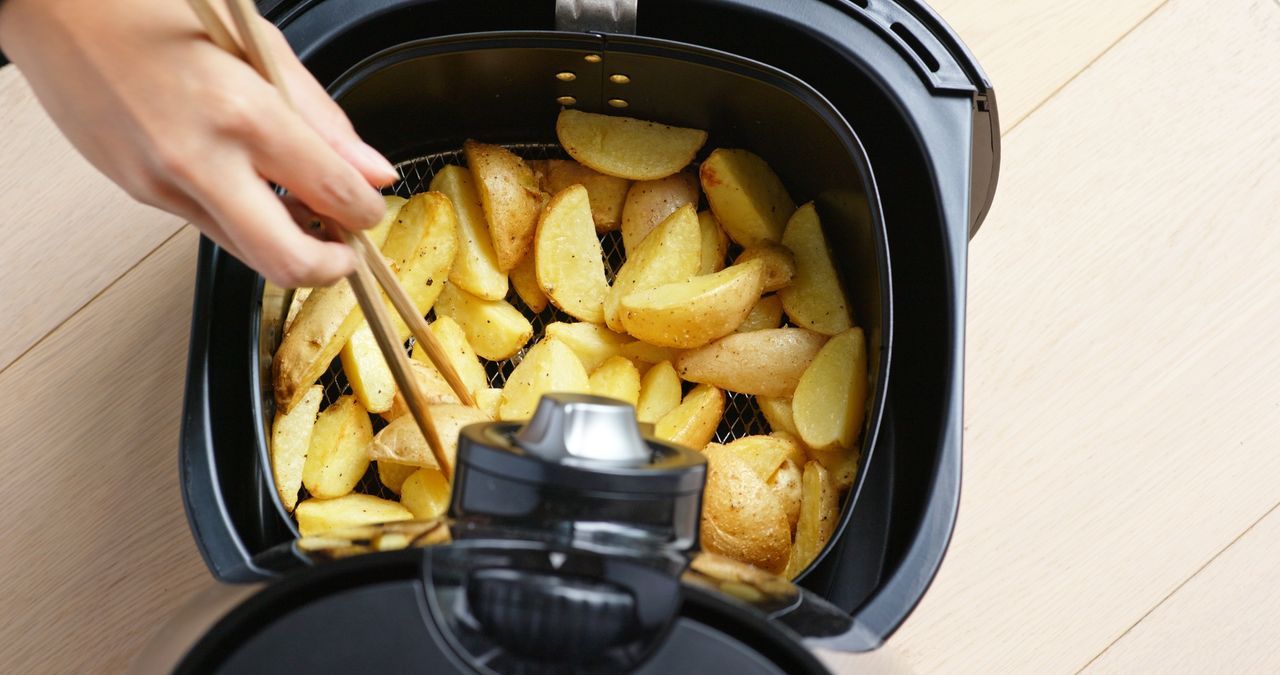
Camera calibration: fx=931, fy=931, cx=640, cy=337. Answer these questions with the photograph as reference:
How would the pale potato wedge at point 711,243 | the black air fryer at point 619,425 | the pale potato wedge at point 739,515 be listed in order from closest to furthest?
the black air fryer at point 619,425
the pale potato wedge at point 739,515
the pale potato wedge at point 711,243

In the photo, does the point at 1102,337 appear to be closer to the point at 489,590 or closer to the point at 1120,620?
the point at 1120,620

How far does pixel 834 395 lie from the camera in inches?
21.5

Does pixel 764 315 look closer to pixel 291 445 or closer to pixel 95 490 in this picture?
pixel 291 445

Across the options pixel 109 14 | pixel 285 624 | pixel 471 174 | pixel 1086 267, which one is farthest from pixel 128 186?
pixel 1086 267

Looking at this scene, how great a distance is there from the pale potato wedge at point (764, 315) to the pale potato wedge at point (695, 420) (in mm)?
56

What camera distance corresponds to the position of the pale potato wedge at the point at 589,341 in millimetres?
591

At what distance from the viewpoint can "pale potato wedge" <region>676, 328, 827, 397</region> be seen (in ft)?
1.87

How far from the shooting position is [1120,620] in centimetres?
68

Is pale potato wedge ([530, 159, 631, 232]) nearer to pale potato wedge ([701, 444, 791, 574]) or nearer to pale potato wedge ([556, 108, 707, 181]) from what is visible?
pale potato wedge ([556, 108, 707, 181])

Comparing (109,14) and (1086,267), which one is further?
(1086,267)

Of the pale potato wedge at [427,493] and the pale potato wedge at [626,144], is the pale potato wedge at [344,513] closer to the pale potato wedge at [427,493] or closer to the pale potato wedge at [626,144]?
the pale potato wedge at [427,493]

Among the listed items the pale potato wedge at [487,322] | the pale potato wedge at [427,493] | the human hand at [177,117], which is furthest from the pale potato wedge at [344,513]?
the human hand at [177,117]

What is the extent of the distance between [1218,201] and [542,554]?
2.23ft

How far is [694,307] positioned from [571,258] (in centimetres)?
9
